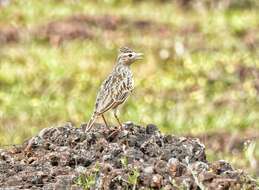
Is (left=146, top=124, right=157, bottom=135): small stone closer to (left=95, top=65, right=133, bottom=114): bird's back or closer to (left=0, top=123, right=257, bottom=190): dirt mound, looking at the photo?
(left=0, top=123, right=257, bottom=190): dirt mound

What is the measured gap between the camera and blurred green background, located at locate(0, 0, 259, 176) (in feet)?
43.6

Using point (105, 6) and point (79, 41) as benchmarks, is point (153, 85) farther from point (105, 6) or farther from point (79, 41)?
point (105, 6)

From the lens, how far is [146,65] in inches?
633

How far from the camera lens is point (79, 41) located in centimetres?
1723

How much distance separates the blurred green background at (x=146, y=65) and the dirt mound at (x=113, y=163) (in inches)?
132

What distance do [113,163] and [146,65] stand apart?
9030mm

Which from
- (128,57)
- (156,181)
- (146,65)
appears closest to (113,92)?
(128,57)

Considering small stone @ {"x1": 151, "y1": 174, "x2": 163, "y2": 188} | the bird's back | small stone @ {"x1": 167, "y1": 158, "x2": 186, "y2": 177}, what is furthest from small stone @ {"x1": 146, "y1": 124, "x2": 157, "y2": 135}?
small stone @ {"x1": 151, "y1": 174, "x2": 163, "y2": 188}

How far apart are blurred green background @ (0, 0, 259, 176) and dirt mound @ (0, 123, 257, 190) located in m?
3.35

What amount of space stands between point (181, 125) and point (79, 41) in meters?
4.58

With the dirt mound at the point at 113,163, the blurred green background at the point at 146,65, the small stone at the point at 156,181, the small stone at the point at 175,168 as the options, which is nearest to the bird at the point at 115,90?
the dirt mound at the point at 113,163

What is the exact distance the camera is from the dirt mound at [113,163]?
22.0ft

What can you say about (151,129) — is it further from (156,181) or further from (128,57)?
(156,181)

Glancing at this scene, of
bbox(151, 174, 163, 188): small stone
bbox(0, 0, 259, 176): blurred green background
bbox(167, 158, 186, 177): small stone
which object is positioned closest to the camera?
bbox(151, 174, 163, 188): small stone
